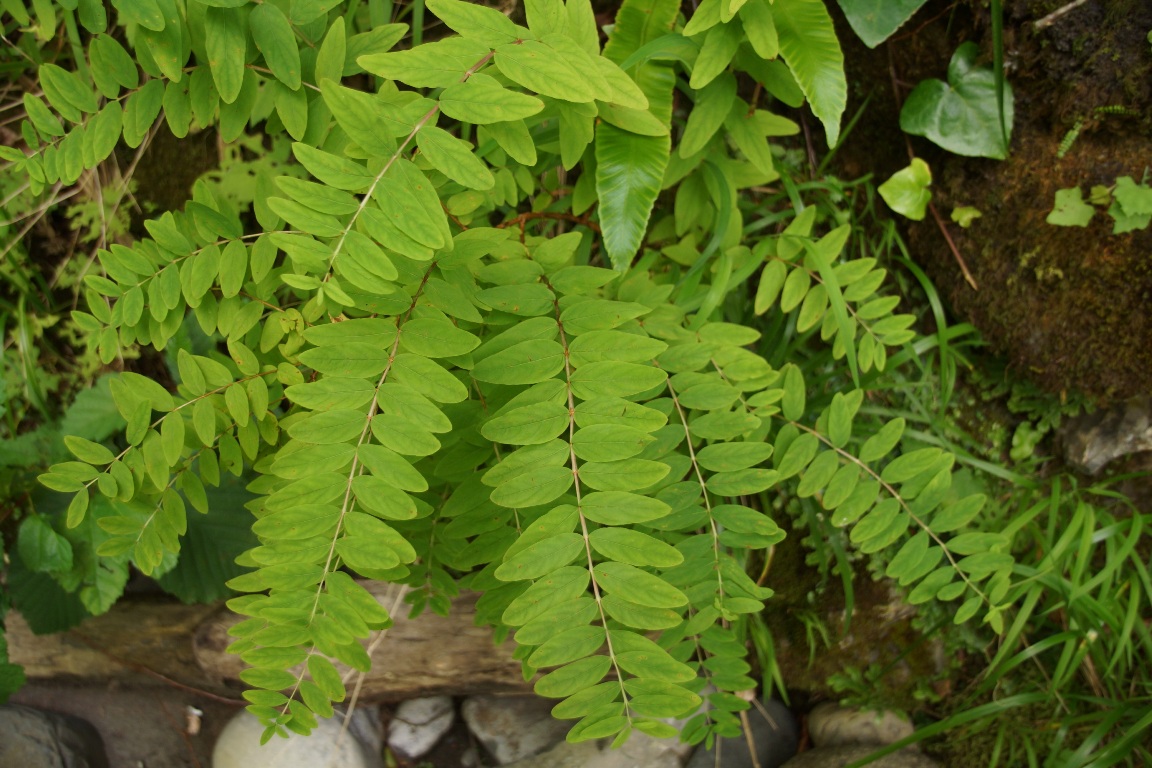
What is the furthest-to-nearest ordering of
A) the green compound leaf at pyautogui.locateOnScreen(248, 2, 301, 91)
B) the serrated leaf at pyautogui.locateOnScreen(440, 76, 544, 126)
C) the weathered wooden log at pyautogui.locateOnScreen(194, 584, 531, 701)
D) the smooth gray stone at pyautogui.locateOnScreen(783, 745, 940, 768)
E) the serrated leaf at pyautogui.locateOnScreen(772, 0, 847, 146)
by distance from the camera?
the weathered wooden log at pyautogui.locateOnScreen(194, 584, 531, 701) < the smooth gray stone at pyautogui.locateOnScreen(783, 745, 940, 768) < the serrated leaf at pyautogui.locateOnScreen(772, 0, 847, 146) < the green compound leaf at pyautogui.locateOnScreen(248, 2, 301, 91) < the serrated leaf at pyautogui.locateOnScreen(440, 76, 544, 126)

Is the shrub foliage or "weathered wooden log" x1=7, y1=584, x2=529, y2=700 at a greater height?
the shrub foliage

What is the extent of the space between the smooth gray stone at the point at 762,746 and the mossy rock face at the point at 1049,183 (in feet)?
4.23

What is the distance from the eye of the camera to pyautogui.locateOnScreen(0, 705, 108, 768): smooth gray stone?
2572 millimetres

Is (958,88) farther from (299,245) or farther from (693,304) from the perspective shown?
(299,245)

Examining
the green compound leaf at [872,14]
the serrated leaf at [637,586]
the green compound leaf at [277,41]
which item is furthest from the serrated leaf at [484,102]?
the green compound leaf at [872,14]

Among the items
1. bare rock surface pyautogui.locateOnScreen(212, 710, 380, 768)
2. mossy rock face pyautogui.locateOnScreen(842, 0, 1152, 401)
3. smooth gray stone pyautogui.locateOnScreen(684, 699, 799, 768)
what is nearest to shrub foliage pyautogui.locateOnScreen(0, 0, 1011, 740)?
mossy rock face pyautogui.locateOnScreen(842, 0, 1152, 401)

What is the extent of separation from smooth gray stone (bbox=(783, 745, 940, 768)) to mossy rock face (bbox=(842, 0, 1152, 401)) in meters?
1.13

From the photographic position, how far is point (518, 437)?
4.09 ft

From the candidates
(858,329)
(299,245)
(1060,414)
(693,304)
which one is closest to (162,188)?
(299,245)

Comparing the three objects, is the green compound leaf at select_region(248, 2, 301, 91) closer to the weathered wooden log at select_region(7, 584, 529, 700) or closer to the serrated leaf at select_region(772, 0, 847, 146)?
the serrated leaf at select_region(772, 0, 847, 146)

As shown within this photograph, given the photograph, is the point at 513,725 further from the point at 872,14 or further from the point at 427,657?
the point at 872,14

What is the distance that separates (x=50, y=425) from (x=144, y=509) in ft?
3.72

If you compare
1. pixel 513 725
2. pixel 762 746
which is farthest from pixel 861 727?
pixel 513 725

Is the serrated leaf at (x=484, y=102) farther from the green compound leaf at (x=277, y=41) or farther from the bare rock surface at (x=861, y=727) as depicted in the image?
the bare rock surface at (x=861, y=727)
